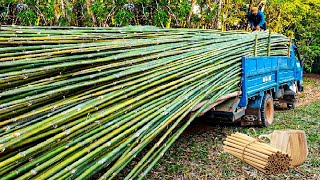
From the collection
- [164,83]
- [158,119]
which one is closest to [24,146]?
[158,119]

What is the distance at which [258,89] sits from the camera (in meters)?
6.18

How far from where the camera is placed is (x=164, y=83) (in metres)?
3.73

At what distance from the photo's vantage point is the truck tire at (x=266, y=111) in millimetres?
6652

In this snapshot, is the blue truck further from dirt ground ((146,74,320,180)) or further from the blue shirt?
the blue shirt

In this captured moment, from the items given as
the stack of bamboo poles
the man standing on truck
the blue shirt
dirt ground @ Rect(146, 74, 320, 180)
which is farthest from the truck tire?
the stack of bamboo poles

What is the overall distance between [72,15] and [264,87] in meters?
4.81

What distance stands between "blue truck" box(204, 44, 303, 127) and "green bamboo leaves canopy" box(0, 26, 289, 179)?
1465 mm

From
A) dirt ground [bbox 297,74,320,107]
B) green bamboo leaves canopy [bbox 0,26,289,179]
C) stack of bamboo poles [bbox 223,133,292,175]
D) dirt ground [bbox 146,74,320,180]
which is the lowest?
Answer: dirt ground [bbox 297,74,320,107]

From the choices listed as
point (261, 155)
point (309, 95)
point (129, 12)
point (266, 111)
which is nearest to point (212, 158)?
point (261, 155)

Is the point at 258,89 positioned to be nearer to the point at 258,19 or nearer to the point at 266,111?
the point at 266,111

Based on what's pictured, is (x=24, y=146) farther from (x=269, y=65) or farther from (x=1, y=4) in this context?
(x=1, y=4)

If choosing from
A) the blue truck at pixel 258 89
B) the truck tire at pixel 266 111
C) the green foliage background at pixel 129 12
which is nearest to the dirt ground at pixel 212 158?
the truck tire at pixel 266 111

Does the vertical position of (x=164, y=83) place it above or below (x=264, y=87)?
above

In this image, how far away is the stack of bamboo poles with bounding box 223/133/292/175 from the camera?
12.5ft
